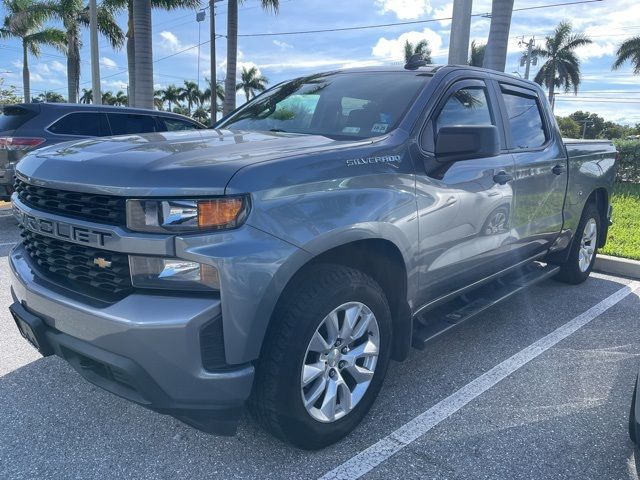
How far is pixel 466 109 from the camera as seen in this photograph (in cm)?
351

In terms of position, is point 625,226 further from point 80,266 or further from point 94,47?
point 94,47

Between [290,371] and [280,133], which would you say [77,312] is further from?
[280,133]

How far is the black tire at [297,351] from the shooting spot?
89.1 inches

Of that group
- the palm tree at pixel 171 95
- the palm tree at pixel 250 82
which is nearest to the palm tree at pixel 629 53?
the palm tree at pixel 250 82

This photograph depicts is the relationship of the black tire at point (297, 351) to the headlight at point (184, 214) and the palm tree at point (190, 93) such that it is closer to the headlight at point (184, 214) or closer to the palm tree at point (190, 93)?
the headlight at point (184, 214)

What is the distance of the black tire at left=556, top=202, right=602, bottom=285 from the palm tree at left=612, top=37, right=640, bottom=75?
40.2 m

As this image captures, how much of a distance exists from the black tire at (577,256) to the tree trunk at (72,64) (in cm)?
2704

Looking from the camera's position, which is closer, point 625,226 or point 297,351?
point 297,351

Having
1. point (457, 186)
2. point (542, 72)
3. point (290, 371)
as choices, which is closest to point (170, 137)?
point (290, 371)

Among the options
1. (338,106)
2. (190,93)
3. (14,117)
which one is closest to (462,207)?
(338,106)

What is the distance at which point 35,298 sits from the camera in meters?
2.44

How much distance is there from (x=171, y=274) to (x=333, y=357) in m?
0.91

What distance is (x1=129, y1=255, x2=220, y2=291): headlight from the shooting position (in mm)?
2045

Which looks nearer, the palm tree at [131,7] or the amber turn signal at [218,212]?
the amber turn signal at [218,212]
